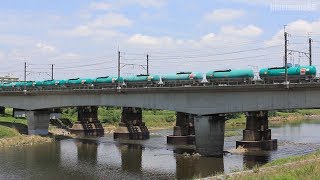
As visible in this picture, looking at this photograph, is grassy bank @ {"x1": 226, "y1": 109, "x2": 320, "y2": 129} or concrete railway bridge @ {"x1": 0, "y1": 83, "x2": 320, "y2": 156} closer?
concrete railway bridge @ {"x1": 0, "y1": 83, "x2": 320, "y2": 156}

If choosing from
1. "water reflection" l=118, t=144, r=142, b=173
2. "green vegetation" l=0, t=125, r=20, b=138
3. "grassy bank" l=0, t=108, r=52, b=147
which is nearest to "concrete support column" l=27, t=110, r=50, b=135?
"grassy bank" l=0, t=108, r=52, b=147

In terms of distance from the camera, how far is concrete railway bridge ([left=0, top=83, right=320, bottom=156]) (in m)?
44.5

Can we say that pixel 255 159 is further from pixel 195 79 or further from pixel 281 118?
pixel 281 118

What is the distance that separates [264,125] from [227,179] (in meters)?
33.4

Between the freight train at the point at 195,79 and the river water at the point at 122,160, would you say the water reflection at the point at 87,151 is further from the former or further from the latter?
the freight train at the point at 195,79

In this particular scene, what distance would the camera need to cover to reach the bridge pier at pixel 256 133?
55062mm

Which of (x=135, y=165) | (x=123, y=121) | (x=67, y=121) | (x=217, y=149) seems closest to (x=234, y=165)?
(x=217, y=149)

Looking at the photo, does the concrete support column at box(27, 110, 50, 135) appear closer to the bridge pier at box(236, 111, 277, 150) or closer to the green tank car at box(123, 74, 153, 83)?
the green tank car at box(123, 74, 153, 83)

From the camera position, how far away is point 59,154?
55.8 metres

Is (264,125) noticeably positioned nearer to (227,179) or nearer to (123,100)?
(123,100)

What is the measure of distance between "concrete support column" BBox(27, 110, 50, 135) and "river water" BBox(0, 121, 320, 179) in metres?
9.50

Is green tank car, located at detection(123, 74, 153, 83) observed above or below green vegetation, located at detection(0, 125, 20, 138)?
above

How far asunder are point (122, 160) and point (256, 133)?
1721cm

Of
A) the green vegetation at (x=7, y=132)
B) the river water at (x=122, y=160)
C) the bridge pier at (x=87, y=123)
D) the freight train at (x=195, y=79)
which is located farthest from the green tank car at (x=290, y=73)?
the bridge pier at (x=87, y=123)
